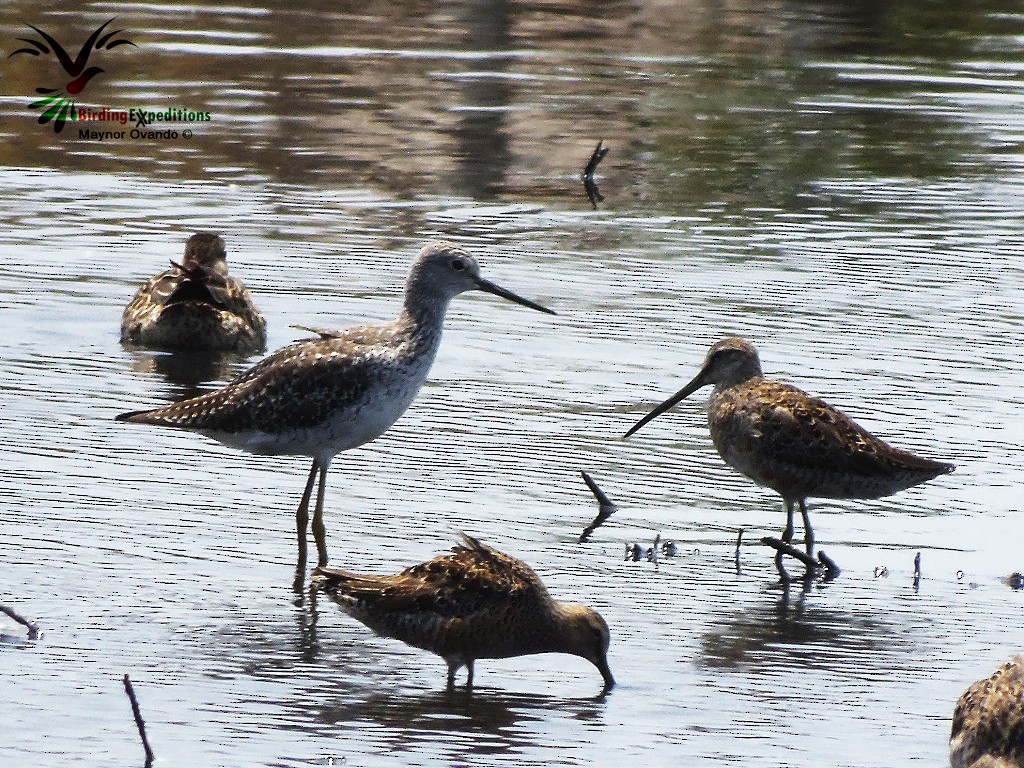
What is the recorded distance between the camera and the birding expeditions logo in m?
20.8

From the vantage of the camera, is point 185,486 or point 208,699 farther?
point 185,486

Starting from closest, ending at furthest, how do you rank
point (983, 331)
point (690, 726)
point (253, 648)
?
point (690, 726)
point (253, 648)
point (983, 331)

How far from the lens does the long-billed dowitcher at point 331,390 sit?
10.4 m

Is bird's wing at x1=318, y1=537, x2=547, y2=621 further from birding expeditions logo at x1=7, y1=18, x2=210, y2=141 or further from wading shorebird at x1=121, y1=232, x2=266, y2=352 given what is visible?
birding expeditions logo at x1=7, y1=18, x2=210, y2=141

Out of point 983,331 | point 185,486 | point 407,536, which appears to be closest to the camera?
point 407,536

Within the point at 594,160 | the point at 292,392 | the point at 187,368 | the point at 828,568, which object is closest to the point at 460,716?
the point at 828,568

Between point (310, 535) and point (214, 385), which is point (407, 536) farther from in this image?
point (214, 385)

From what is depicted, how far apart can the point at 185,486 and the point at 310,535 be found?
1.02m

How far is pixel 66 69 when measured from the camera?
23359 mm

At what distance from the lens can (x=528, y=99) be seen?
22.8 metres

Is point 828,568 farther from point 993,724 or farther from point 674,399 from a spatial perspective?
point 993,724

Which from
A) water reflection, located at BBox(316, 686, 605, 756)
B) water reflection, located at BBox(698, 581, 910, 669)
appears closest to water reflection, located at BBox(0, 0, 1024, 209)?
A: water reflection, located at BBox(698, 581, 910, 669)

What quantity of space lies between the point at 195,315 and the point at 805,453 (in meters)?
5.37

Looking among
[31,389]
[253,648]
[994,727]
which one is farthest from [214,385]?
[994,727]
